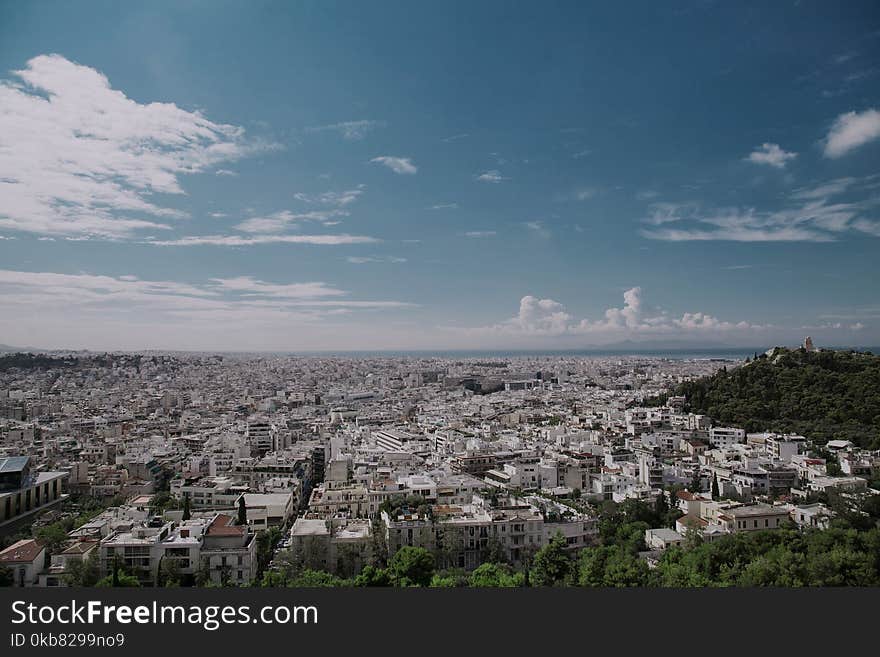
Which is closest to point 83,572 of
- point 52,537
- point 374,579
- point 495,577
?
point 52,537

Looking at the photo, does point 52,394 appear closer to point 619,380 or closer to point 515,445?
point 515,445

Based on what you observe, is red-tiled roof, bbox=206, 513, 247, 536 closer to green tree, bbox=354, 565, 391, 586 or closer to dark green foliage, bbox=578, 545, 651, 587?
green tree, bbox=354, 565, 391, 586

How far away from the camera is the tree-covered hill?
9.55 meters

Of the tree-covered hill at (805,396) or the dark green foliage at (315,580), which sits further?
the tree-covered hill at (805,396)

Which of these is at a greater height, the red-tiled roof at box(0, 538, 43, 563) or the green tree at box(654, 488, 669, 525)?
the red-tiled roof at box(0, 538, 43, 563)

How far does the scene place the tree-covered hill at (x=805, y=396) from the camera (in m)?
A: 9.55

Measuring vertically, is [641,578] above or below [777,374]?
below

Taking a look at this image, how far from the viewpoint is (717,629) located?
249 centimetres

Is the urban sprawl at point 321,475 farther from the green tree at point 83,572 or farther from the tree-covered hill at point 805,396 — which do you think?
the tree-covered hill at point 805,396

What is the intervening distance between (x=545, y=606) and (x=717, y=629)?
0.67 m

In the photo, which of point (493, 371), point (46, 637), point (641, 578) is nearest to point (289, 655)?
point (46, 637)

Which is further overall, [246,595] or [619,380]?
[619,380]

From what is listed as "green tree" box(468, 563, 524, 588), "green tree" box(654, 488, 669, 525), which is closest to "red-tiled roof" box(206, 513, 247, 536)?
"green tree" box(468, 563, 524, 588)

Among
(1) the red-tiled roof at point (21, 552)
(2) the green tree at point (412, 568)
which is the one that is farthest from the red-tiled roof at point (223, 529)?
(2) the green tree at point (412, 568)
